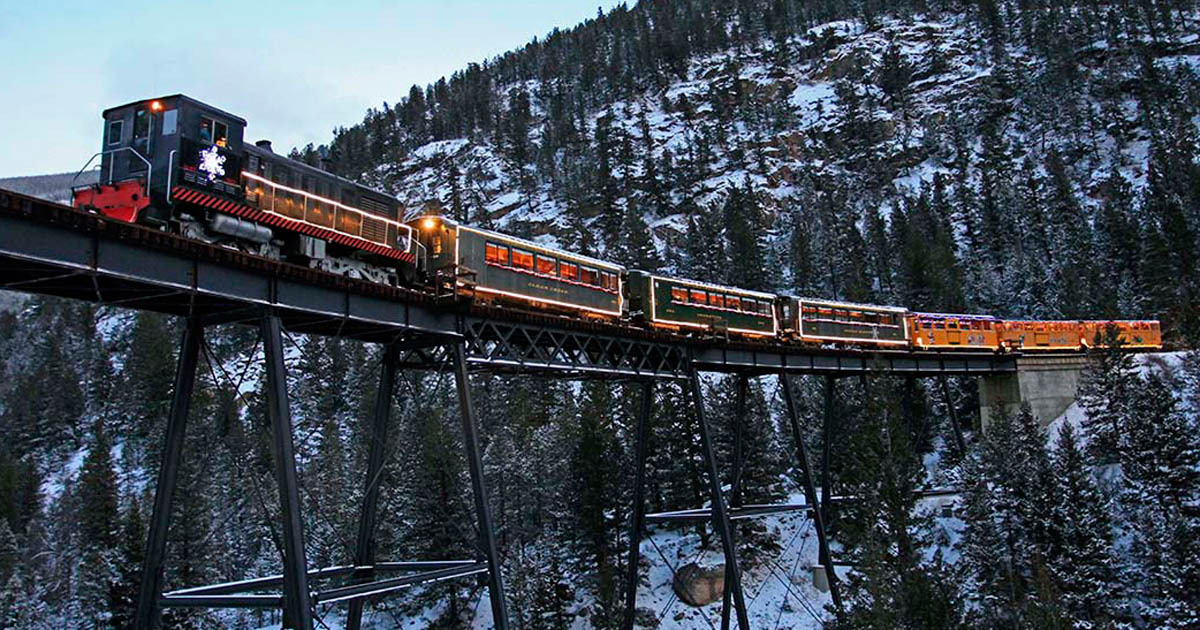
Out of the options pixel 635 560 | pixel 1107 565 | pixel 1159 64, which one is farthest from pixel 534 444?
pixel 1159 64

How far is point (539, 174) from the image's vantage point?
15488 centimetres

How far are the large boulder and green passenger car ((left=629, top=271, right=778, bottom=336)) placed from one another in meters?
15.3

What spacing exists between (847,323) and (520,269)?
2611cm

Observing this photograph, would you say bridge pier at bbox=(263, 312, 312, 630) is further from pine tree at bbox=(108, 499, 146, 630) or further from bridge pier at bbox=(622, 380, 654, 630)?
pine tree at bbox=(108, 499, 146, 630)

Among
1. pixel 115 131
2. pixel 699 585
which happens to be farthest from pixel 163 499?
pixel 699 585

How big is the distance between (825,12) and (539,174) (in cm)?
8773

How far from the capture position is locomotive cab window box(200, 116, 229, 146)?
729 inches

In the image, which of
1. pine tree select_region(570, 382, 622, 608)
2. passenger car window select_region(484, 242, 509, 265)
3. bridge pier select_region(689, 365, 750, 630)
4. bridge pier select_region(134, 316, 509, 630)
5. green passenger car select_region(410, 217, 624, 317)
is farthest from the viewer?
pine tree select_region(570, 382, 622, 608)

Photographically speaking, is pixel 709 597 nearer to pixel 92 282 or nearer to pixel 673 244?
pixel 92 282

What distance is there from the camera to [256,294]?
17594mm

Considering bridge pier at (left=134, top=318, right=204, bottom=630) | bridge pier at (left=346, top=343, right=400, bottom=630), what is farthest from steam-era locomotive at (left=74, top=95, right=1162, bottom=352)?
bridge pier at (left=346, top=343, right=400, bottom=630)

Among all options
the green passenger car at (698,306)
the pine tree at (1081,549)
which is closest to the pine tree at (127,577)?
the green passenger car at (698,306)

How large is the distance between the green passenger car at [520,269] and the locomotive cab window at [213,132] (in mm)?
6513

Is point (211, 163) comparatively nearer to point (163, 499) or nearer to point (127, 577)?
point (163, 499)
